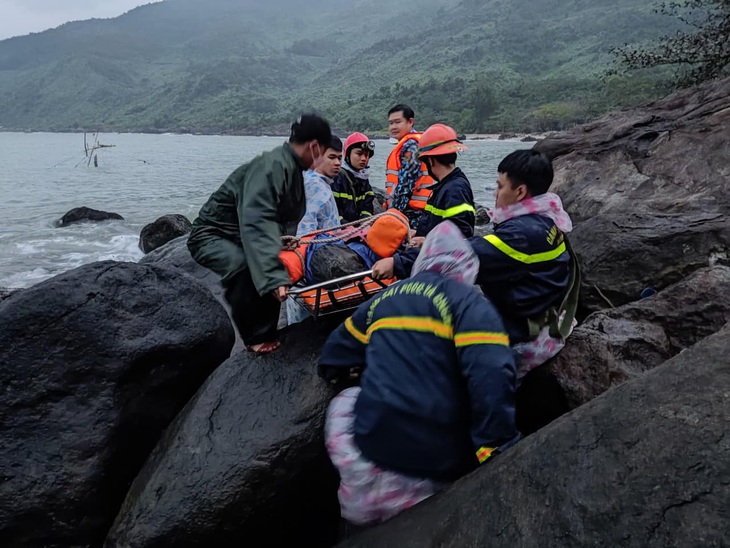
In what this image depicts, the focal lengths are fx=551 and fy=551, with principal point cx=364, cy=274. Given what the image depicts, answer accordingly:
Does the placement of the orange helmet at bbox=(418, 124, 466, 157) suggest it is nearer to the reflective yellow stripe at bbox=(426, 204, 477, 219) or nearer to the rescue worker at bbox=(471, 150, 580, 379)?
the reflective yellow stripe at bbox=(426, 204, 477, 219)

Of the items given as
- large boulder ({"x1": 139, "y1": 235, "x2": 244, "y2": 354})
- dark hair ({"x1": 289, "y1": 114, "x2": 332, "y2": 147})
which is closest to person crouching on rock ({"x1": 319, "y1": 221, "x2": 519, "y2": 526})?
dark hair ({"x1": 289, "y1": 114, "x2": 332, "y2": 147})

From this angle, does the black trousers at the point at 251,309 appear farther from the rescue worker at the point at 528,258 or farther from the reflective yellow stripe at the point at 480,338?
the reflective yellow stripe at the point at 480,338

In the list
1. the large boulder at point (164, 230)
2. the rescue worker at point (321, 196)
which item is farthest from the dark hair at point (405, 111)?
the large boulder at point (164, 230)

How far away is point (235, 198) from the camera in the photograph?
11.8ft

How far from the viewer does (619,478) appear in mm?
1802

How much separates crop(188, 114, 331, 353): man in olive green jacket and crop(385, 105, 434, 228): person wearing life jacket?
2075mm

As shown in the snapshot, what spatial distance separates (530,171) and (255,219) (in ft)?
5.24

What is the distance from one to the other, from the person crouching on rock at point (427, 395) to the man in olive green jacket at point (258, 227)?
91 cm

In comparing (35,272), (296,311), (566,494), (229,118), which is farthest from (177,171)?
(229,118)

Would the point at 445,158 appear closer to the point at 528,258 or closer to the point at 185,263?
the point at 528,258

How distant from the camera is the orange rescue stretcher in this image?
3.31 metres

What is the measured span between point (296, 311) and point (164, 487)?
1.74m

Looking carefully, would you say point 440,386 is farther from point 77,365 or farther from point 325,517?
point 77,365

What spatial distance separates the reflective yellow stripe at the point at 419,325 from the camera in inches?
96.1
